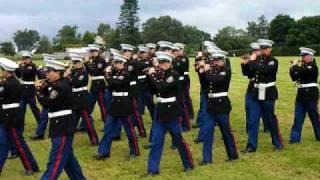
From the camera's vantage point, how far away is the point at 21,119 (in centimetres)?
1038

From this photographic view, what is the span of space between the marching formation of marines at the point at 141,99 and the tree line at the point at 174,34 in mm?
46105

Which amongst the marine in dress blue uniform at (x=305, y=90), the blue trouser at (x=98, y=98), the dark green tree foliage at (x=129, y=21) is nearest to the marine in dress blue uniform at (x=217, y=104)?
the marine in dress blue uniform at (x=305, y=90)

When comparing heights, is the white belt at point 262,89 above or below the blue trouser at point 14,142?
above

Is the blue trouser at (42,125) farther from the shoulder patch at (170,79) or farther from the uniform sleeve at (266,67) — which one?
the uniform sleeve at (266,67)

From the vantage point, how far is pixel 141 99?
15.5 m

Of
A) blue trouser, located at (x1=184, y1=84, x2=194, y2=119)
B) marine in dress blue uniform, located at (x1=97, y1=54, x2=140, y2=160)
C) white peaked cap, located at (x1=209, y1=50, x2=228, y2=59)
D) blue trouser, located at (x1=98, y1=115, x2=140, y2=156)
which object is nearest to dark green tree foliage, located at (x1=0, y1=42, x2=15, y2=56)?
blue trouser, located at (x1=184, y1=84, x2=194, y2=119)

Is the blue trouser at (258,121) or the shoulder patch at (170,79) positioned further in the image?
the blue trouser at (258,121)

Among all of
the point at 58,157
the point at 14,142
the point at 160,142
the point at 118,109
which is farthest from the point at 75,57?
the point at 58,157

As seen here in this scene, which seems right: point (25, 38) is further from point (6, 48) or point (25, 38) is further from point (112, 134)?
point (112, 134)

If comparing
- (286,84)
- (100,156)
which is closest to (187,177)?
(100,156)

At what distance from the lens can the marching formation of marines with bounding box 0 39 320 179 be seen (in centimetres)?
907

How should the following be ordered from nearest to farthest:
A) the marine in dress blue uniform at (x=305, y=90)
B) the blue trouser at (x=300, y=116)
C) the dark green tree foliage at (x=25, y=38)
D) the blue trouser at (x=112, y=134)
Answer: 1. the blue trouser at (x=112, y=134)
2. the marine in dress blue uniform at (x=305, y=90)
3. the blue trouser at (x=300, y=116)
4. the dark green tree foliage at (x=25, y=38)

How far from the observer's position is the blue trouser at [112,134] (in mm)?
11539

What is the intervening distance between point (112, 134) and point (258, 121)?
306cm
